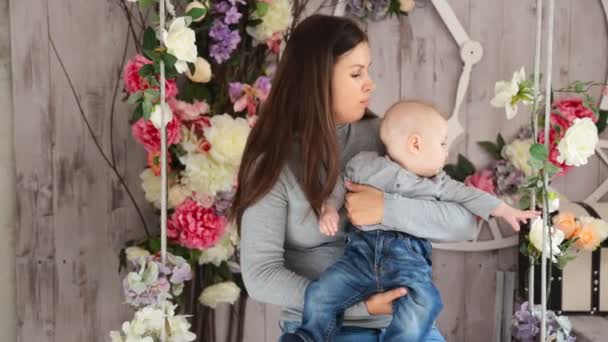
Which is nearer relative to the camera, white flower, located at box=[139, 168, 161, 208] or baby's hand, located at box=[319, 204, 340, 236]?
baby's hand, located at box=[319, 204, 340, 236]

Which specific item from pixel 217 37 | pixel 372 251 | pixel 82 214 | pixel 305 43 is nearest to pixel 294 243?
pixel 372 251

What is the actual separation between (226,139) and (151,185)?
0.87ft

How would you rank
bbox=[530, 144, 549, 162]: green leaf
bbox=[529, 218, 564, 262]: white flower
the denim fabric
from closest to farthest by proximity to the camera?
the denim fabric < bbox=[530, 144, 549, 162]: green leaf < bbox=[529, 218, 564, 262]: white flower

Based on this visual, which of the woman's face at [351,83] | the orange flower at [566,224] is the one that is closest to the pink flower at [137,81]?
the woman's face at [351,83]

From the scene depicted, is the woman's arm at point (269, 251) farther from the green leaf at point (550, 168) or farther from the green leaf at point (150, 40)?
the green leaf at point (550, 168)

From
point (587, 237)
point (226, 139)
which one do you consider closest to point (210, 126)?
point (226, 139)

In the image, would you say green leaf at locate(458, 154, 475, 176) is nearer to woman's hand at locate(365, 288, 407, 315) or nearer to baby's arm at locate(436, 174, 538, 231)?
baby's arm at locate(436, 174, 538, 231)

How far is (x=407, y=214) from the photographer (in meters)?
1.43

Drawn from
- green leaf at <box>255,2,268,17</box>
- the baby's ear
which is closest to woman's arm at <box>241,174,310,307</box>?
the baby's ear

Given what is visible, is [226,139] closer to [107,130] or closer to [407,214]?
[107,130]

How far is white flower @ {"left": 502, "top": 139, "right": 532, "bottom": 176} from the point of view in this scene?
2229 mm

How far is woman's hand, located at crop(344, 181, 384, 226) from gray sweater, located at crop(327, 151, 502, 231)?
0.02 meters

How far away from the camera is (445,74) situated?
2.30 m

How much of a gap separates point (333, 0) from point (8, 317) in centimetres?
137
